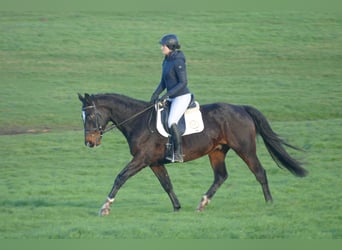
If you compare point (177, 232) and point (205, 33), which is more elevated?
point (177, 232)

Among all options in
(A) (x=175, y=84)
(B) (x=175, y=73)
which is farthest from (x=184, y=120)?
(B) (x=175, y=73)

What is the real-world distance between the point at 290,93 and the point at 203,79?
457 centimetres

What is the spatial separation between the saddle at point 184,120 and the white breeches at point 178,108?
12 centimetres

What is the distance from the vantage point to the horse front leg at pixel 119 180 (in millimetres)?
16172

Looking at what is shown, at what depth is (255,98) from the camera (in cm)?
3634

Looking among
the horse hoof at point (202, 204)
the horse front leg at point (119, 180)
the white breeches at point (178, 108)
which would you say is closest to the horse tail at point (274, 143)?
the white breeches at point (178, 108)

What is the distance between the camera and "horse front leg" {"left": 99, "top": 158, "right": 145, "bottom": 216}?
1617 centimetres

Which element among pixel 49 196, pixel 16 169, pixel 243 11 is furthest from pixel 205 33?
pixel 49 196

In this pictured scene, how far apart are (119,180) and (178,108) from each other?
5.15 ft

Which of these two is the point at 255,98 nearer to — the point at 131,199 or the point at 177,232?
the point at 131,199

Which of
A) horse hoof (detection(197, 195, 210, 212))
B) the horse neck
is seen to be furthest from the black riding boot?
horse hoof (detection(197, 195, 210, 212))

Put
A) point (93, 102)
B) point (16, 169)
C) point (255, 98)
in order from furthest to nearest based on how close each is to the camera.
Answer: point (255, 98) → point (16, 169) → point (93, 102)

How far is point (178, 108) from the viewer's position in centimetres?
1669

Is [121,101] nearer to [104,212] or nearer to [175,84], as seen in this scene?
[175,84]
